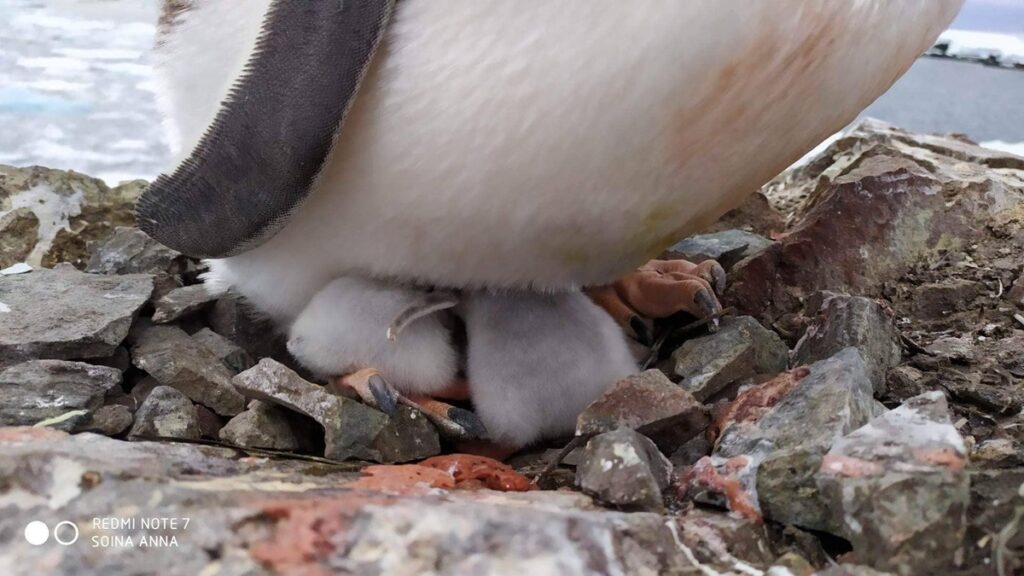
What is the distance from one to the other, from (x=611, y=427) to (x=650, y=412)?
0.12 ft

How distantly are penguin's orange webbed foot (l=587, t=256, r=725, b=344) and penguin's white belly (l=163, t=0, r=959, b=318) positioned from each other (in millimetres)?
170

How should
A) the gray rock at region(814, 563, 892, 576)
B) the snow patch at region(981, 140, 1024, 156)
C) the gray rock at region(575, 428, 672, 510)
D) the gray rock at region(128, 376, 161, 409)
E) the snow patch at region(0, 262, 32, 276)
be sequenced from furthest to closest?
the snow patch at region(981, 140, 1024, 156) → the snow patch at region(0, 262, 32, 276) → the gray rock at region(128, 376, 161, 409) → the gray rock at region(575, 428, 672, 510) → the gray rock at region(814, 563, 892, 576)

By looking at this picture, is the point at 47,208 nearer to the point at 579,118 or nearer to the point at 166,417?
the point at 166,417

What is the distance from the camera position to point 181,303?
47.0 inches

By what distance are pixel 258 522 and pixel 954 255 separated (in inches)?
42.8

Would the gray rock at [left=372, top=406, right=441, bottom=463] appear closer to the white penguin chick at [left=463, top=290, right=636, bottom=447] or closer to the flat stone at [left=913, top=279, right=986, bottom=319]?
the white penguin chick at [left=463, top=290, right=636, bottom=447]

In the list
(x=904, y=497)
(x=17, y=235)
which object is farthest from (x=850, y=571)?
(x=17, y=235)

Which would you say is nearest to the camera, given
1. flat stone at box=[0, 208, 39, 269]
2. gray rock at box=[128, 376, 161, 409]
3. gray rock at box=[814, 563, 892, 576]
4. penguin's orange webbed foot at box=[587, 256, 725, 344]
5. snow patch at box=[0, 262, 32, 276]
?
gray rock at box=[814, 563, 892, 576]

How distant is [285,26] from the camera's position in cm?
80

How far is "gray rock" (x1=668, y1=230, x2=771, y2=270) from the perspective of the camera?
1341 mm

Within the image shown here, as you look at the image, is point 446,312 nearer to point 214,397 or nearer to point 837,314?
point 214,397

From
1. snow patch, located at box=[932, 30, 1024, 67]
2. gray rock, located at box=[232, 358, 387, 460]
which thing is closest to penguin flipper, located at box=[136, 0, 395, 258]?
gray rock, located at box=[232, 358, 387, 460]

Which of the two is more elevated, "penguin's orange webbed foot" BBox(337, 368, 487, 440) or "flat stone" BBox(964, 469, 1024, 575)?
"flat stone" BBox(964, 469, 1024, 575)

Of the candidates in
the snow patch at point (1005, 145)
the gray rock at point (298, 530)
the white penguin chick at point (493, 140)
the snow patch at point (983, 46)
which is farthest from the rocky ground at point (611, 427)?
the snow patch at point (983, 46)
